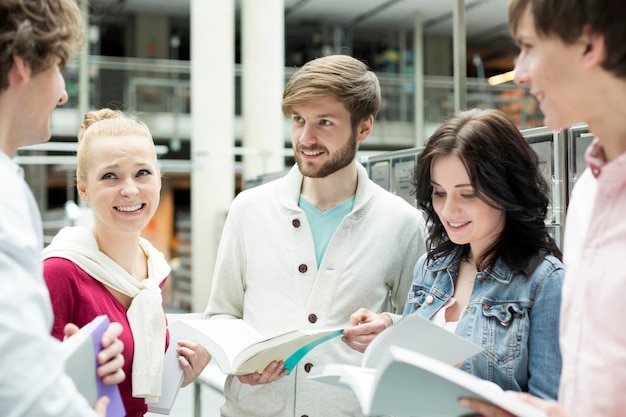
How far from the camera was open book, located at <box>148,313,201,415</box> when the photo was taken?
189 centimetres

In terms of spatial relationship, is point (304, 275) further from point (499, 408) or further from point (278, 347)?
point (499, 408)

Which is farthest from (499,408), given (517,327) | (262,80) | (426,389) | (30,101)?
(262,80)

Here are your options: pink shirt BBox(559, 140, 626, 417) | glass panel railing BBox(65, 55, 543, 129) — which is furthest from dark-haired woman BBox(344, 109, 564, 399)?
glass panel railing BBox(65, 55, 543, 129)

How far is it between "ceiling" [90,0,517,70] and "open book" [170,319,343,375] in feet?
40.2

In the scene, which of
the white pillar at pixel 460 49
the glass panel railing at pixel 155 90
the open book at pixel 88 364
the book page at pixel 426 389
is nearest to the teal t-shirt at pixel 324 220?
the white pillar at pixel 460 49

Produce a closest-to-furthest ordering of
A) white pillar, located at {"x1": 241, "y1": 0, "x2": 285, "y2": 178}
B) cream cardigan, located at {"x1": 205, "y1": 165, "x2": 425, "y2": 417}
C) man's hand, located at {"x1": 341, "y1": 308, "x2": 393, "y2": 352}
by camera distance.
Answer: man's hand, located at {"x1": 341, "y1": 308, "x2": 393, "y2": 352}
cream cardigan, located at {"x1": 205, "y1": 165, "x2": 425, "y2": 417}
white pillar, located at {"x1": 241, "y1": 0, "x2": 285, "y2": 178}

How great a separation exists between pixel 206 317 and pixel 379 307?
1.82ft

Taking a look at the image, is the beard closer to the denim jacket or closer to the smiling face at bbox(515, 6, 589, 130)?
the denim jacket

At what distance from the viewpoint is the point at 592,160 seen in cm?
125

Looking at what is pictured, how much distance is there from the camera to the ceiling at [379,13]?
45.5 feet

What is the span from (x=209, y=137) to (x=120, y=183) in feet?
24.7

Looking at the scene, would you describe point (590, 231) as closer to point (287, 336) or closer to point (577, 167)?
point (287, 336)

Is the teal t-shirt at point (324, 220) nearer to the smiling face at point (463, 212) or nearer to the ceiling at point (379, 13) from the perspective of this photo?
the smiling face at point (463, 212)

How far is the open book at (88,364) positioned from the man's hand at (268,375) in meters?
0.44
